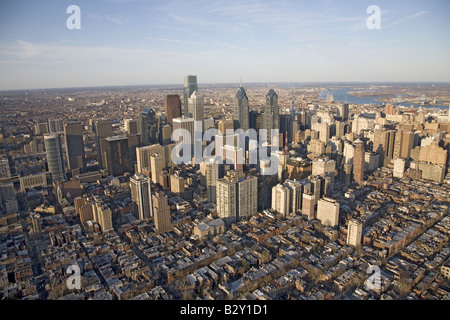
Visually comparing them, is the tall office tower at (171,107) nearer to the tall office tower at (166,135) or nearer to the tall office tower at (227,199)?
the tall office tower at (166,135)

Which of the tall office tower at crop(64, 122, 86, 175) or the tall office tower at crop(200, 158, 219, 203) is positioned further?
the tall office tower at crop(64, 122, 86, 175)

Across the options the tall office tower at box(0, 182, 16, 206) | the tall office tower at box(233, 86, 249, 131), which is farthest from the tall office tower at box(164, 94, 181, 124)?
the tall office tower at box(0, 182, 16, 206)

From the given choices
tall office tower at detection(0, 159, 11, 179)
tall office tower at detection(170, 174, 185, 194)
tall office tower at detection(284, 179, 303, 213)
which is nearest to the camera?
tall office tower at detection(284, 179, 303, 213)

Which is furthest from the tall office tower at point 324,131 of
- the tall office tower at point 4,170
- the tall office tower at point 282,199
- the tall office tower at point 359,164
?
the tall office tower at point 4,170

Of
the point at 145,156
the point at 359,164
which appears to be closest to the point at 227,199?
the point at 145,156

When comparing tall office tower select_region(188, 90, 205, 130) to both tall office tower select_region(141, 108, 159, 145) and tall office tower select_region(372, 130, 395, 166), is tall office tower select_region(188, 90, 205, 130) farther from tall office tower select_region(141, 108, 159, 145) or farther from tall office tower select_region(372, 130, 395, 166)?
tall office tower select_region(372, 130, 395, 166)
